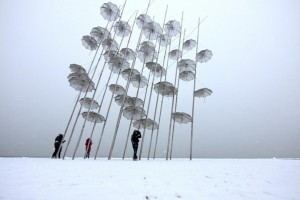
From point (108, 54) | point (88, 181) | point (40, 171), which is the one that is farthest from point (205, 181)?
point (108, 54)

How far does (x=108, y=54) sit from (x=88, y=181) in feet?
33.5

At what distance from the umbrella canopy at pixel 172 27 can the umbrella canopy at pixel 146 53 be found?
6.21 feet

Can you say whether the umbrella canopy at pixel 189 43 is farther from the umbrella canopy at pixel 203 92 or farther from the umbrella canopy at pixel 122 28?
the umbrella canopy at pixel 122 28

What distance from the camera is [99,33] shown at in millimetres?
15078

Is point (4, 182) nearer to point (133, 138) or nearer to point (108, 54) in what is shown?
point (133, 138)

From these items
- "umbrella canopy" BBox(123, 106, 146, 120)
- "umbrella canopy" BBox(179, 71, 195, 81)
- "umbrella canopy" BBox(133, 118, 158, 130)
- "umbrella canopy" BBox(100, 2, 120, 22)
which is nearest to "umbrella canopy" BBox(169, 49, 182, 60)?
"umbrella canopy" BBox(179, 71, 195, 81)

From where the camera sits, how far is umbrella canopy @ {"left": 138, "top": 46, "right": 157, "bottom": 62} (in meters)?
16.2

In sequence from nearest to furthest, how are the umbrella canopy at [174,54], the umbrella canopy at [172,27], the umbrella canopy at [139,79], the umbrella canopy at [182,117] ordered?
1. the umbrella canopy at [182,117]
2. the umbrella canopy at [139,79]
3. the umbrella canopy at [172,27]
4. the umbrella canopy at [174,54]

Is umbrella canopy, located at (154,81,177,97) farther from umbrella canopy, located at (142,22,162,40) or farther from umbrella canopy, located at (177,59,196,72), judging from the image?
umbrella canopy, located at (142,22,162,40)

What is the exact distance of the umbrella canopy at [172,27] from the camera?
16188 mm

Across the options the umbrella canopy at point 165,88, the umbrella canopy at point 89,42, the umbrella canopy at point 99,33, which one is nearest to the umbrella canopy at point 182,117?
the umbrella canopy at point 165,88

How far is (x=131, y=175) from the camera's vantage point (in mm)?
6863

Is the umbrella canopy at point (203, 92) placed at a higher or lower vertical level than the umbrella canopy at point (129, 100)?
higher

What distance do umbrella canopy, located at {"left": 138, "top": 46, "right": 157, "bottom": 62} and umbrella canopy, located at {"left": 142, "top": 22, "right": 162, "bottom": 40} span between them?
38.6 inches
